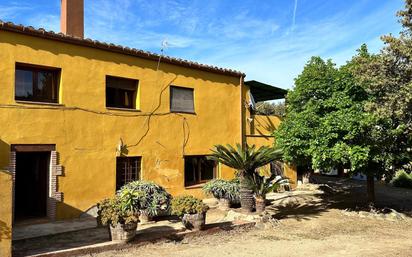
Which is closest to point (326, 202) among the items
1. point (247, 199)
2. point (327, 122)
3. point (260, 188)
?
point (327, 122)

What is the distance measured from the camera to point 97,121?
14250 mm

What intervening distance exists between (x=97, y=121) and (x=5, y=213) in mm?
6507

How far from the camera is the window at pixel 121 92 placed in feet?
49.2

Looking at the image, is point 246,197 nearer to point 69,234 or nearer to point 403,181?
point 69,234

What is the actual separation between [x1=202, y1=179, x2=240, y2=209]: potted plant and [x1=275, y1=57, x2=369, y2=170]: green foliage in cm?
253

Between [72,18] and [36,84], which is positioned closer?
[36,84]

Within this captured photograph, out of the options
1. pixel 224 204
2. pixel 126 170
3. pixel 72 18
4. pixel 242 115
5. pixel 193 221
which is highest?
pixel 72 18

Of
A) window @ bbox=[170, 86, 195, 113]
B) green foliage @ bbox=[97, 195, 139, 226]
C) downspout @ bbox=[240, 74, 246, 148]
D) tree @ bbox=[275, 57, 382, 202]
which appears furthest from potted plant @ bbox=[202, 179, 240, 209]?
green foliage @ bbox=[97, 195, 139, 226]

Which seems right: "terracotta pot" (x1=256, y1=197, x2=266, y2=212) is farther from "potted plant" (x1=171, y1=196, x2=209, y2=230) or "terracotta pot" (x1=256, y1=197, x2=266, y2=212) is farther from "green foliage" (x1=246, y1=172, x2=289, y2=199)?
"potted plant" (x1=171, y1=196, x2=209, y2=230)

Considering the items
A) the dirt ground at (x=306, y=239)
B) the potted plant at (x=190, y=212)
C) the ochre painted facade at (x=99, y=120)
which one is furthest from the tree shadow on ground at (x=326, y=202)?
the potted plant at (x=190, y=212)

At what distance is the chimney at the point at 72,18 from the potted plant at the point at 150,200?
7249mm

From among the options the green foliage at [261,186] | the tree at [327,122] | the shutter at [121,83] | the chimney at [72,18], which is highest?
the chimney at [72,18]

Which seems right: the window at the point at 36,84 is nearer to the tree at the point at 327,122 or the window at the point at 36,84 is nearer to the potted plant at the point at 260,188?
the potted plant at the point at 260,188

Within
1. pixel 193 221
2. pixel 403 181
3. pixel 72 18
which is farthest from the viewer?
pixel 403 181
